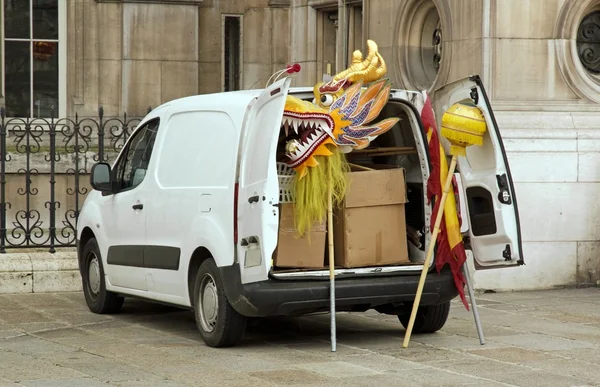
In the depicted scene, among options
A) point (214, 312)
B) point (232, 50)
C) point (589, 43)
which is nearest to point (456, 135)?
point (214, 312)

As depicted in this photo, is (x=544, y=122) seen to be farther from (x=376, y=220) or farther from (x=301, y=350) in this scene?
(x=301, y=350)

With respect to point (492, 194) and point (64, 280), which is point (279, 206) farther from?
point (64, 280)

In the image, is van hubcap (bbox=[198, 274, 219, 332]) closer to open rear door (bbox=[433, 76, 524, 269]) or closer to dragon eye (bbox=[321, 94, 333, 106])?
dragon eye (bbox=[321, 94, 333, 106])

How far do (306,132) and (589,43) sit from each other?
17.9 ft

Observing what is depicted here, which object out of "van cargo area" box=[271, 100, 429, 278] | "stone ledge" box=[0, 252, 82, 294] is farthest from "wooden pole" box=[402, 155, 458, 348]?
"stone ledge" box=[0, 252, 82, 294]

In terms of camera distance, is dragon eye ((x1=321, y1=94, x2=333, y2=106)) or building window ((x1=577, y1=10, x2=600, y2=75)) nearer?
dragon eye ((x1=321, y1=94, x2=333, y2=106))

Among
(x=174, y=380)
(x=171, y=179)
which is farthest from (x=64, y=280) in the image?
(x=174, y=380)

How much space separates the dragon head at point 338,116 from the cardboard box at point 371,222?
0.37m

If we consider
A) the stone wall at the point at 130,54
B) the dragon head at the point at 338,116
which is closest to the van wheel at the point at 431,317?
the dragon head at the point at 338,116

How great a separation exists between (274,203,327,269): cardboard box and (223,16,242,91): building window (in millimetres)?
10187

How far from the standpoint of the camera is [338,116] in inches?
366

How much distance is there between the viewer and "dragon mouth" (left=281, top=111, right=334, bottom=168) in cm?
918

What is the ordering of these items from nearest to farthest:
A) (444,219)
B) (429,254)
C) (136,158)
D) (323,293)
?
(323,293)
(429,254)
(444,219)
(136,158)

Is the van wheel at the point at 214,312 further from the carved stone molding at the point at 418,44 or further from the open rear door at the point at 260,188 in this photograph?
the carved stone molding at the point at 418,44
